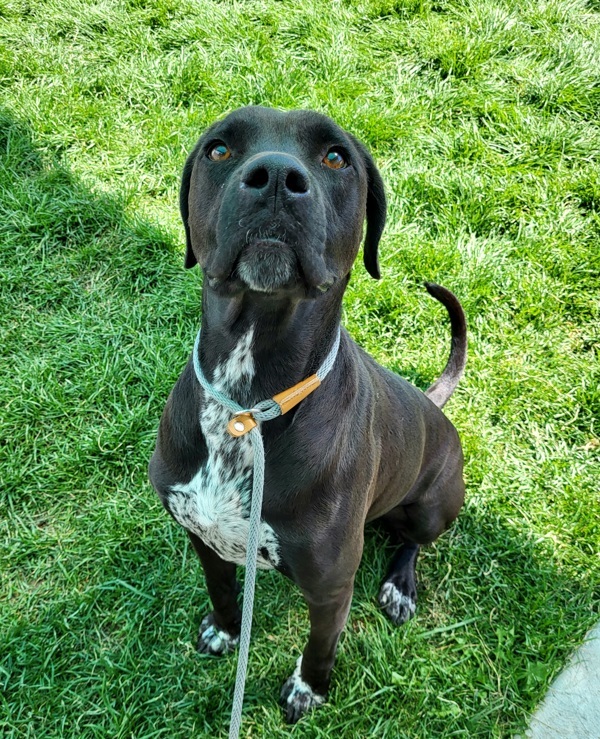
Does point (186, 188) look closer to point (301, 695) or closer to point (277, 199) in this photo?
point (277, 199)

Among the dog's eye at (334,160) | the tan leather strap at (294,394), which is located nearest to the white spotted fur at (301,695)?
the tan leather strap at (294,394)

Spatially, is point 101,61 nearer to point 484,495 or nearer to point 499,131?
point 499,131

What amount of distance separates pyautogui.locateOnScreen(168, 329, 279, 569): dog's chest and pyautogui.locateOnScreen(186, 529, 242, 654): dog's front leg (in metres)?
0.40

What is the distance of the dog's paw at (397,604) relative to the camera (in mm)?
3291

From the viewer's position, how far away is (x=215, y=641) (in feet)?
10.1

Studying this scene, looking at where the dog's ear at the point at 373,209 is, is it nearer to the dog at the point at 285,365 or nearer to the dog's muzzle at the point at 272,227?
the dog at the point at 285,365

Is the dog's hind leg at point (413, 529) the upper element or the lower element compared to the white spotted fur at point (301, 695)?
upper

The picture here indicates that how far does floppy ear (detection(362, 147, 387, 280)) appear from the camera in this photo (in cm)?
241

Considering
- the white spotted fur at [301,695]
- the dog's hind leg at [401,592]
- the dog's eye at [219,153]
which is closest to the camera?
the dog's eye at [219,153]

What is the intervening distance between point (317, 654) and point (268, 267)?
1.67 m

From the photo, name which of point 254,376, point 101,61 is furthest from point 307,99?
point 254,376

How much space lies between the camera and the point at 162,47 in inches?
217

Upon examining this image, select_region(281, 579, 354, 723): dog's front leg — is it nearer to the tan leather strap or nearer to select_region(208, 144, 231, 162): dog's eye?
the tan leather strap

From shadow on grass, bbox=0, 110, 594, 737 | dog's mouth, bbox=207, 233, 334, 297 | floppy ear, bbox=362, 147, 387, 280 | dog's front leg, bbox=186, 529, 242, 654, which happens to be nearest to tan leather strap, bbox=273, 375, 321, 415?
dog's mouth, bbox=207, 233, 334, 297
